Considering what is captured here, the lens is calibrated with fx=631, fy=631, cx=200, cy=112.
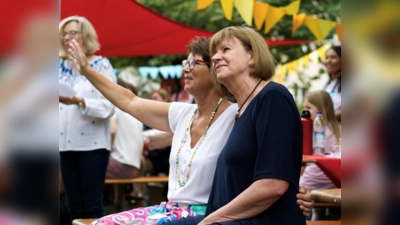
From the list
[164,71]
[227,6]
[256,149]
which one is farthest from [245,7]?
[164,71]

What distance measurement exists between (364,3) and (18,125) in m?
0.45

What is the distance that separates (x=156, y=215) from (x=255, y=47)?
2.75 ft

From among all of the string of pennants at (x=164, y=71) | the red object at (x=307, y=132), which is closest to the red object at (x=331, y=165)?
the red object at (x=307, y=132)

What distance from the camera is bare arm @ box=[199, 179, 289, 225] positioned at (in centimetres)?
210

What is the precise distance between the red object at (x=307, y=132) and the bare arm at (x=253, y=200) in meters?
2.13

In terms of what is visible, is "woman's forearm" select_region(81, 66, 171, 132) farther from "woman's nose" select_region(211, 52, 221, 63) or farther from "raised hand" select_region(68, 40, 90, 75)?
"woman's nose" select_region(211, 52, 221, 63)

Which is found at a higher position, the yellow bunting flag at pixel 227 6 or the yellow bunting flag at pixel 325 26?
the yellow bunting flag at pixel 325 26

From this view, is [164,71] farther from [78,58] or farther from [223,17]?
[78,58]

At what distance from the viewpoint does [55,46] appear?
2.65 feet

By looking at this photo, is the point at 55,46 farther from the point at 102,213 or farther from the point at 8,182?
the point at 102,213

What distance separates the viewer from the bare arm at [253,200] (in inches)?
82.7

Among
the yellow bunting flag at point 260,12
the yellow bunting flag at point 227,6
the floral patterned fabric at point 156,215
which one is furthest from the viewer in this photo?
the yellow bunting flag at point 260,12

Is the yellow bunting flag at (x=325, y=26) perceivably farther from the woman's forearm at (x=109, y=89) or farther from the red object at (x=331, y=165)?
the woman's forearm at (x=109, y=89)

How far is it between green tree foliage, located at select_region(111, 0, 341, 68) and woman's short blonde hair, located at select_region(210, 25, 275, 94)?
12502mm
